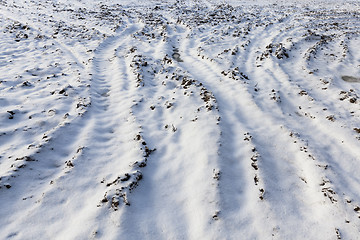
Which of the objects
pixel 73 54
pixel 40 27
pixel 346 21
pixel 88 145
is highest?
pixel 40 27

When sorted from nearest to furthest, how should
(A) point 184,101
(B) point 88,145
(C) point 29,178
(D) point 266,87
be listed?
(C) point 29,178 → (B) point 88,145 → (A) point 184,101 → (D) point 266,87

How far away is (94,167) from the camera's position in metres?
Result: 4.86

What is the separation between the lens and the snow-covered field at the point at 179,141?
12.5 ft

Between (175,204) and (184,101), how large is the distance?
3.72m

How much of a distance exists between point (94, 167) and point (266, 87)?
6.05 metres

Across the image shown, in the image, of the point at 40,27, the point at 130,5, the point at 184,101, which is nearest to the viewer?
the point at 184,101

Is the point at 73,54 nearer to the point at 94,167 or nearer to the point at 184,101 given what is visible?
the point at 184,101

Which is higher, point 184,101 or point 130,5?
point 130,5

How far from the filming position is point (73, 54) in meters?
11.0

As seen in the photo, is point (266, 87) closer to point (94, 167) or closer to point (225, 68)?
point (225, 68)

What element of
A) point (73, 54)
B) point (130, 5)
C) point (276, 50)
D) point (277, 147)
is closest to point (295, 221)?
point (277, 147)

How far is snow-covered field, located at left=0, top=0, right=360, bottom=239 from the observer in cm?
382

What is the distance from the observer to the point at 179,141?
568 centimetres

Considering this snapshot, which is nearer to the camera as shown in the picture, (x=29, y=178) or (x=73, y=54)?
(x=29, y=178)
